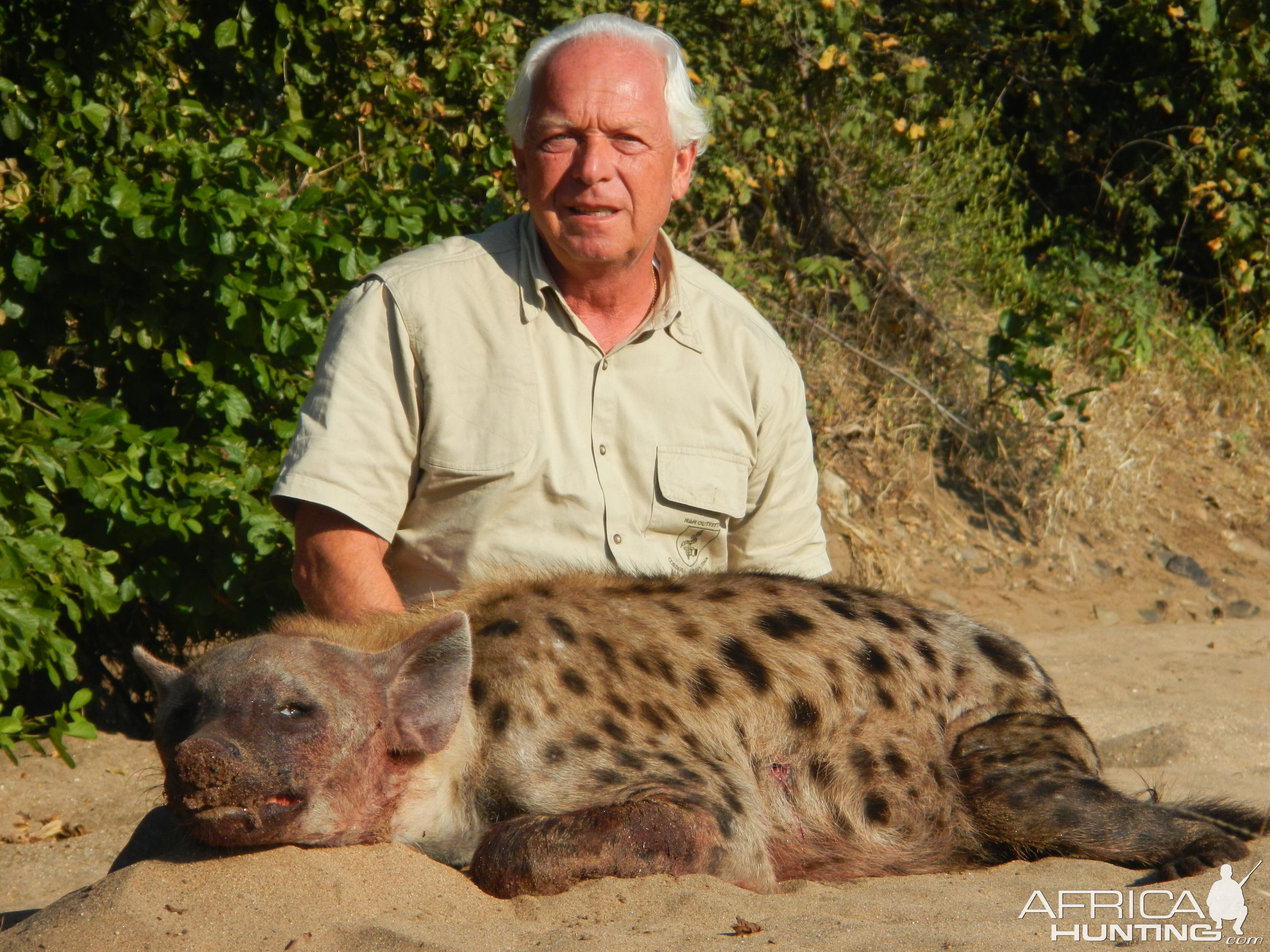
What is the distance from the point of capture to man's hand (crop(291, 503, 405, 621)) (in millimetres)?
3227

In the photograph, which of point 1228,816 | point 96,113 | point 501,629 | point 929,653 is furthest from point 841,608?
point 96,113

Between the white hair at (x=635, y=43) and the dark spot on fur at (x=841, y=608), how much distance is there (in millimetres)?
1446

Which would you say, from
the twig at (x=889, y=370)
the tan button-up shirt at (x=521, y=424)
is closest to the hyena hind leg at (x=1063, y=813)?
the tan button-up shirt at (x=521, y=424)

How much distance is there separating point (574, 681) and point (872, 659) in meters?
0.78

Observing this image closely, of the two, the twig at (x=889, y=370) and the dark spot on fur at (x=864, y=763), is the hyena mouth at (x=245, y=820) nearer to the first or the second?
the dark spot on fur at (x=864, y=763)

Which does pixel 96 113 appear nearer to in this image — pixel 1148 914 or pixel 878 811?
pixel 878 811

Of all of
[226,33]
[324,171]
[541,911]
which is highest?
[226,33]

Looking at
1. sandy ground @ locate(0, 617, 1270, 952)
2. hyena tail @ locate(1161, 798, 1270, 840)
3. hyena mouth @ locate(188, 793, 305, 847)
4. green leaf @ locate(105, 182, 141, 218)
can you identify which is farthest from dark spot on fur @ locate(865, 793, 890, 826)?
green leaf @ locate(105, 182, 141, 218)

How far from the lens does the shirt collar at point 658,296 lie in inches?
145

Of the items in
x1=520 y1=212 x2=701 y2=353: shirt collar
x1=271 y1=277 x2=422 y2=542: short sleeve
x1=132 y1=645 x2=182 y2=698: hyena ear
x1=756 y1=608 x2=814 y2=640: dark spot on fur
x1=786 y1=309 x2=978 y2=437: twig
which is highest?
x1=520 y1=212 x2=701 y2=353: shirt collar

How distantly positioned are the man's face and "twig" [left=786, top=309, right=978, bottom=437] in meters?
3.59

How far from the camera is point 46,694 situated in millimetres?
4805

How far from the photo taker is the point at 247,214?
4.14 meters

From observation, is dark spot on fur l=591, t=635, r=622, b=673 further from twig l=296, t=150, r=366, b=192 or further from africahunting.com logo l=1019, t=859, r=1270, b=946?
twig l=296, t=150, r=366, b=192
